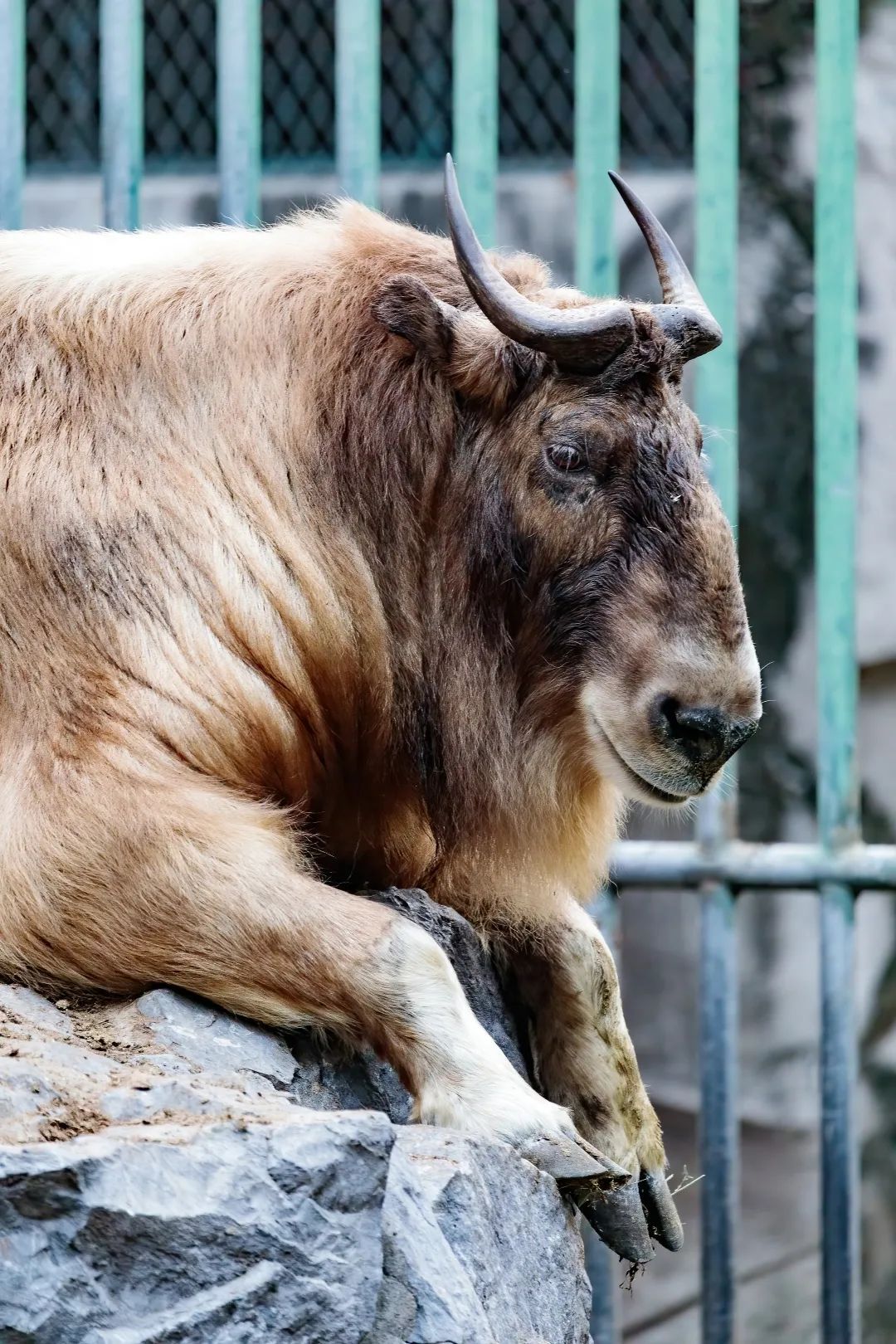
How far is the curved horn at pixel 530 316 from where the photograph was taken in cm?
259

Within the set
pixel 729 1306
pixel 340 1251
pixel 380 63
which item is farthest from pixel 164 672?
pixel 380 63

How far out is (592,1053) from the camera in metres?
3.02

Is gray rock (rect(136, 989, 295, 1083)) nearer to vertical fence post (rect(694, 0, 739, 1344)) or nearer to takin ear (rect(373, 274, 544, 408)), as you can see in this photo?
takin ear (rect(373, 274, 544, 408))

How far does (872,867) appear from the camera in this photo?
412 cm

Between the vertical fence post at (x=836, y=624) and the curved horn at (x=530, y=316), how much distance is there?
1.68m

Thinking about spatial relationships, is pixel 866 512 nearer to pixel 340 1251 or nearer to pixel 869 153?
pixel 869 153

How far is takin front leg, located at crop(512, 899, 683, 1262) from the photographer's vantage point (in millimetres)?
2979

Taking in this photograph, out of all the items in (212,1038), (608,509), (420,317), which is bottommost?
(212,1038)

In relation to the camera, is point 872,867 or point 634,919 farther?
point 634,919

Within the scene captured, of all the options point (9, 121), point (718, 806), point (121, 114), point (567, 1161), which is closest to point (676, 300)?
point (567, 1161)

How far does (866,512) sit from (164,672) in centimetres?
439

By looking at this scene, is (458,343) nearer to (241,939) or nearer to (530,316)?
(530,316)

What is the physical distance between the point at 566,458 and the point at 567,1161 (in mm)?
1026

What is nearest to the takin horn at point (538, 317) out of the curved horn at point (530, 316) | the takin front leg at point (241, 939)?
the curved horn at point (530, 316)
